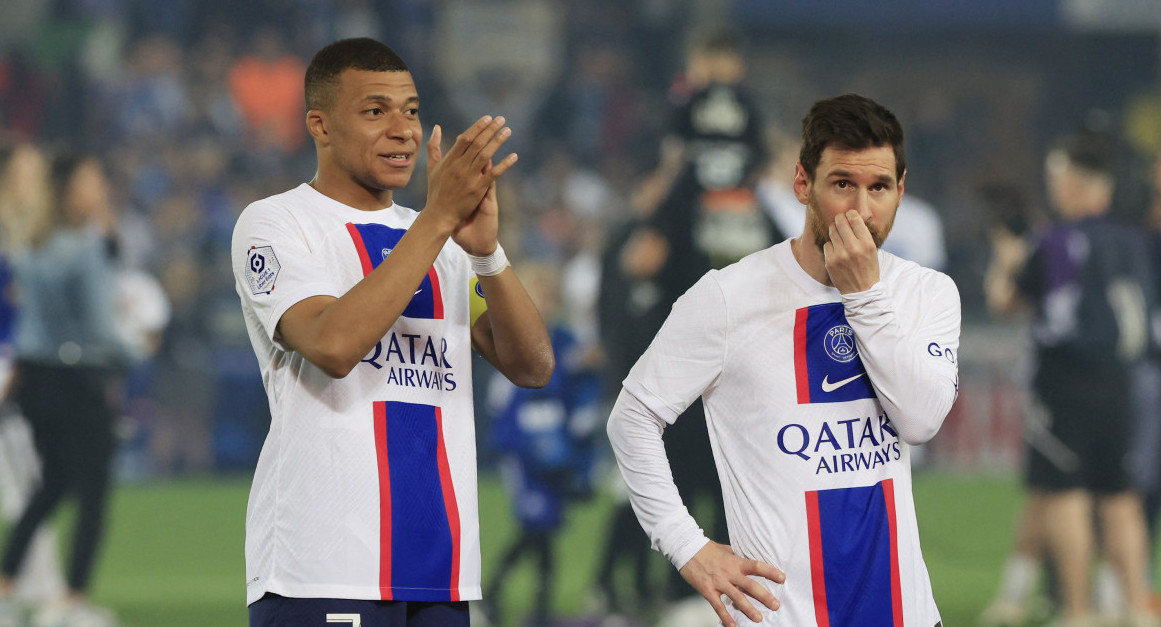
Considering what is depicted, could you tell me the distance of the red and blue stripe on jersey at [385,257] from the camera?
2.78 m

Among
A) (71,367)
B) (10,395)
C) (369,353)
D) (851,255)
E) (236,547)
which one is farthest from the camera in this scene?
(236,547)

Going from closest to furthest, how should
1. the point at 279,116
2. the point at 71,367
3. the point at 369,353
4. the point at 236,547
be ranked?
1. the point at 369,353
2. the point at 71,367
3. the point at 236,547
4. the point at 279,116

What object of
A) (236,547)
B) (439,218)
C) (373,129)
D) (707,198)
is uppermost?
(707,198)

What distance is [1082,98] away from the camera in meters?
15.4

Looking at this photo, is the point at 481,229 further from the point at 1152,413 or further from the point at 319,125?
the point at 1152,413

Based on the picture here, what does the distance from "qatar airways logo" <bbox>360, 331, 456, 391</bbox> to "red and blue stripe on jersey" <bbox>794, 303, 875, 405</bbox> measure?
670mm

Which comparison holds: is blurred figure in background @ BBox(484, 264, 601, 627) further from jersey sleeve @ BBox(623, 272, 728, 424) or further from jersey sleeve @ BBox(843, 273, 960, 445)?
jersey sleeve @ BBox(843, 273, 960, 445)

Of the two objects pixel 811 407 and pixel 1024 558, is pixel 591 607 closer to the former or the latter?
Answer: pixel 1024 558

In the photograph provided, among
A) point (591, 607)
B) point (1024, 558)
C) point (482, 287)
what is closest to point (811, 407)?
point (482, 287)

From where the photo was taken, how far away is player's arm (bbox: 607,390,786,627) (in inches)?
102

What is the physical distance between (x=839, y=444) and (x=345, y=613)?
95 cm

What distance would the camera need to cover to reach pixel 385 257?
2.78 m

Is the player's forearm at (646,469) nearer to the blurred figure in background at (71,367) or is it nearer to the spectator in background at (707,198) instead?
the spectator in background at (707,198)

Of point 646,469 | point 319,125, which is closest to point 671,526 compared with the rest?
point 646,469
